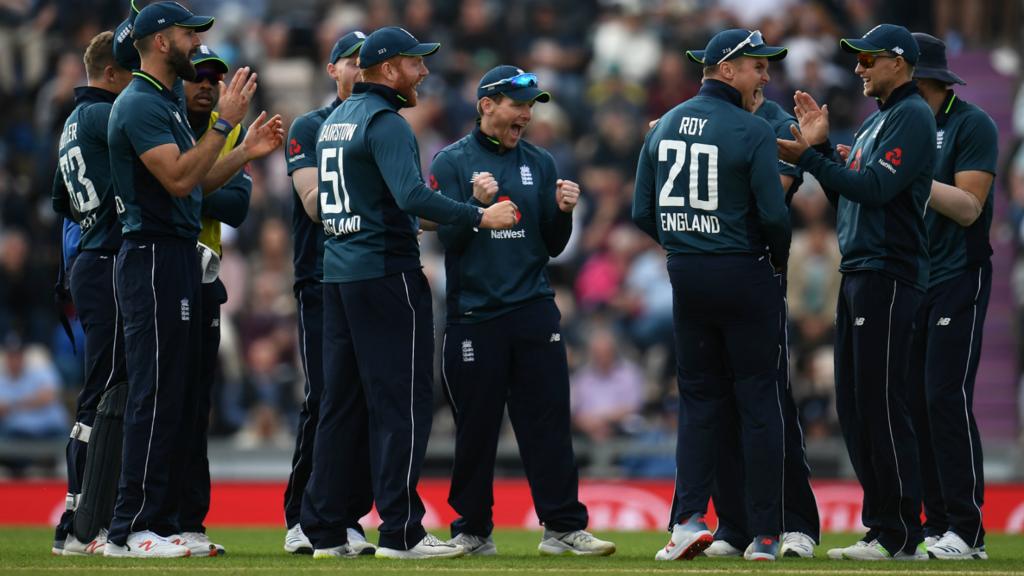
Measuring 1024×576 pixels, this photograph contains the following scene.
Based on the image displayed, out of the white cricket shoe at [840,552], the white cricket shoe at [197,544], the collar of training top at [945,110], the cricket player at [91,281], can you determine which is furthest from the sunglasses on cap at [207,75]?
the white cricket shoe at [840,552]

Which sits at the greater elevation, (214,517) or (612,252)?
(612,252)

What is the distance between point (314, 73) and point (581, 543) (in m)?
12.0

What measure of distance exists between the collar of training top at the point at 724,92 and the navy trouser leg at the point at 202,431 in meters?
2.99

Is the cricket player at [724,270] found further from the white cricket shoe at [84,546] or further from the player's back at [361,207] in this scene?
the white cricket shoe at [84,546]

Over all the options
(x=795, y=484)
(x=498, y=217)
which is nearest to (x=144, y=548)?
(x=498, y=217)

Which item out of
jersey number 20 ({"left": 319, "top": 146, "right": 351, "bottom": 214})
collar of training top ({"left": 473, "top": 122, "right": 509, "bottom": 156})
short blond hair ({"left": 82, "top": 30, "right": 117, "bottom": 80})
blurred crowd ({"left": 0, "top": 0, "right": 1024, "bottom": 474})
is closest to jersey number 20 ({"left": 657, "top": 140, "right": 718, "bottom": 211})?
collar of training top ({"left": 473, "top": 122, "right": 509, "bottom": 156})

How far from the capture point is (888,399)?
8258 millimetres

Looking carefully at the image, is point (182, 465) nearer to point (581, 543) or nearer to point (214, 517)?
point (581, 543)

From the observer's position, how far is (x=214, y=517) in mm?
14086

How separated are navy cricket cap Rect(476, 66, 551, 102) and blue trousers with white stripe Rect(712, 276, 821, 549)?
1758 millimetres

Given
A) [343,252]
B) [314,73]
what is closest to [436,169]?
[343,252]

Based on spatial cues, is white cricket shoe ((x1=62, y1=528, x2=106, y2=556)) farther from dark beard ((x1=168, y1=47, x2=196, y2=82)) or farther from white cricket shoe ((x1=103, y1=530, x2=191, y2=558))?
dark beard ((x1=168, y1=47, x2=196, y2=82))

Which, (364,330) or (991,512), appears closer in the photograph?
(364,330)

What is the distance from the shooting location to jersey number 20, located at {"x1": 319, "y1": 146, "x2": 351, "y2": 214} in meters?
8.18
